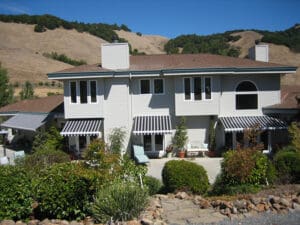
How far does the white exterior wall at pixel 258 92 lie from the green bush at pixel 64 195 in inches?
842

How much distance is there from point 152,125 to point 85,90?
6.94m

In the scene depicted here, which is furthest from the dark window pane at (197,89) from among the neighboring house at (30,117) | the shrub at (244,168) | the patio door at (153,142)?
the shrub at (244,168)

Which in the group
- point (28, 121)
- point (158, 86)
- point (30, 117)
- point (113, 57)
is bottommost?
point (28, 121)

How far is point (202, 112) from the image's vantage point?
3117 cm

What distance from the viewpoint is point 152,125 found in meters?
30.7

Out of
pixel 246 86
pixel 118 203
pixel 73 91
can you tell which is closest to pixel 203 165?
pixel 246 86

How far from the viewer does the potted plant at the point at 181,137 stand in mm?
31539

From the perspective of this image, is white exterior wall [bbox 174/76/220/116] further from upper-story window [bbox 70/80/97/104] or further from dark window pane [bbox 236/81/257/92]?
upper-story window [bbox 70/80/97/104]

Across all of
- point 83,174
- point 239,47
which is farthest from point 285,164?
point 239,47

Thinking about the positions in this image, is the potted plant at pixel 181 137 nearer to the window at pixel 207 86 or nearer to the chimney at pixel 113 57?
Answer: the window at pixel 207 86

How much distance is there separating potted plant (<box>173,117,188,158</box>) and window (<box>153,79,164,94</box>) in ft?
11.0

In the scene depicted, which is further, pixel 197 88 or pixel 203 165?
pixel 197 88

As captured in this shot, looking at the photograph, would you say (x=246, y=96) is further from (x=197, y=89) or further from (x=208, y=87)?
(x=197, y=89)

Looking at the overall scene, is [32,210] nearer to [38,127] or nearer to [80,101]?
[80,101]
